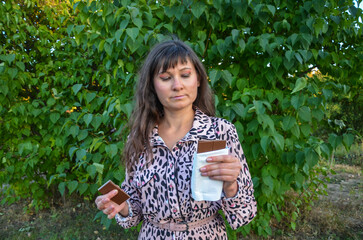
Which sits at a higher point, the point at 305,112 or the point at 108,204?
the point at 305,112

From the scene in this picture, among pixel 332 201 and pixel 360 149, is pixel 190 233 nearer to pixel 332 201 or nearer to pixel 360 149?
pixel 332 201

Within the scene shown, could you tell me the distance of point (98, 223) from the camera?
3.71 meters

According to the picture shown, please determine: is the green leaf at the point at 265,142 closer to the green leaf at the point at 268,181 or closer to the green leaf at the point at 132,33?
the green leaf at the point at 268,181

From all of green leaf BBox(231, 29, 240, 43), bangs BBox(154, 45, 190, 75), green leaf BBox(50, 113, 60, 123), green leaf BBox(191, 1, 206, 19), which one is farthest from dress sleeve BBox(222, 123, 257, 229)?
green leaf BBox(50, 113, 60, 123)

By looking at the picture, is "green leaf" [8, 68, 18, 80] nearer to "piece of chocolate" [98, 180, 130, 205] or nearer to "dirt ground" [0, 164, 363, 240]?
"dirt ground" [0, 164, 363, 240]

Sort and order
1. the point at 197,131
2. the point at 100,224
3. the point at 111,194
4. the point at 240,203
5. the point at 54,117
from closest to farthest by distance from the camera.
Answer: the point at 111,194, the point at 240,203, the point at 197,131, the point at 54,117, the point at 100,224

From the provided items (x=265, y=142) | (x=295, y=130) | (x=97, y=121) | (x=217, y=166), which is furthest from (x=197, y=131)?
(x=97, y=121)

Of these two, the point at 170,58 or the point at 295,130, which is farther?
the point at 295,130

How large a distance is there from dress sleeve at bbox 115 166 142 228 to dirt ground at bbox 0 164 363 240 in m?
2.16

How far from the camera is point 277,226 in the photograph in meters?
3.41

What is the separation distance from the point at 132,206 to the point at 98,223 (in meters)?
2.73

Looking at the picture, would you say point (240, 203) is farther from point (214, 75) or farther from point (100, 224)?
point (100, 224)

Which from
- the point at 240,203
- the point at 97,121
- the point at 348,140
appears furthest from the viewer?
the point at 97,121

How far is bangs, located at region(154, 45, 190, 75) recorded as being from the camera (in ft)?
4.07
